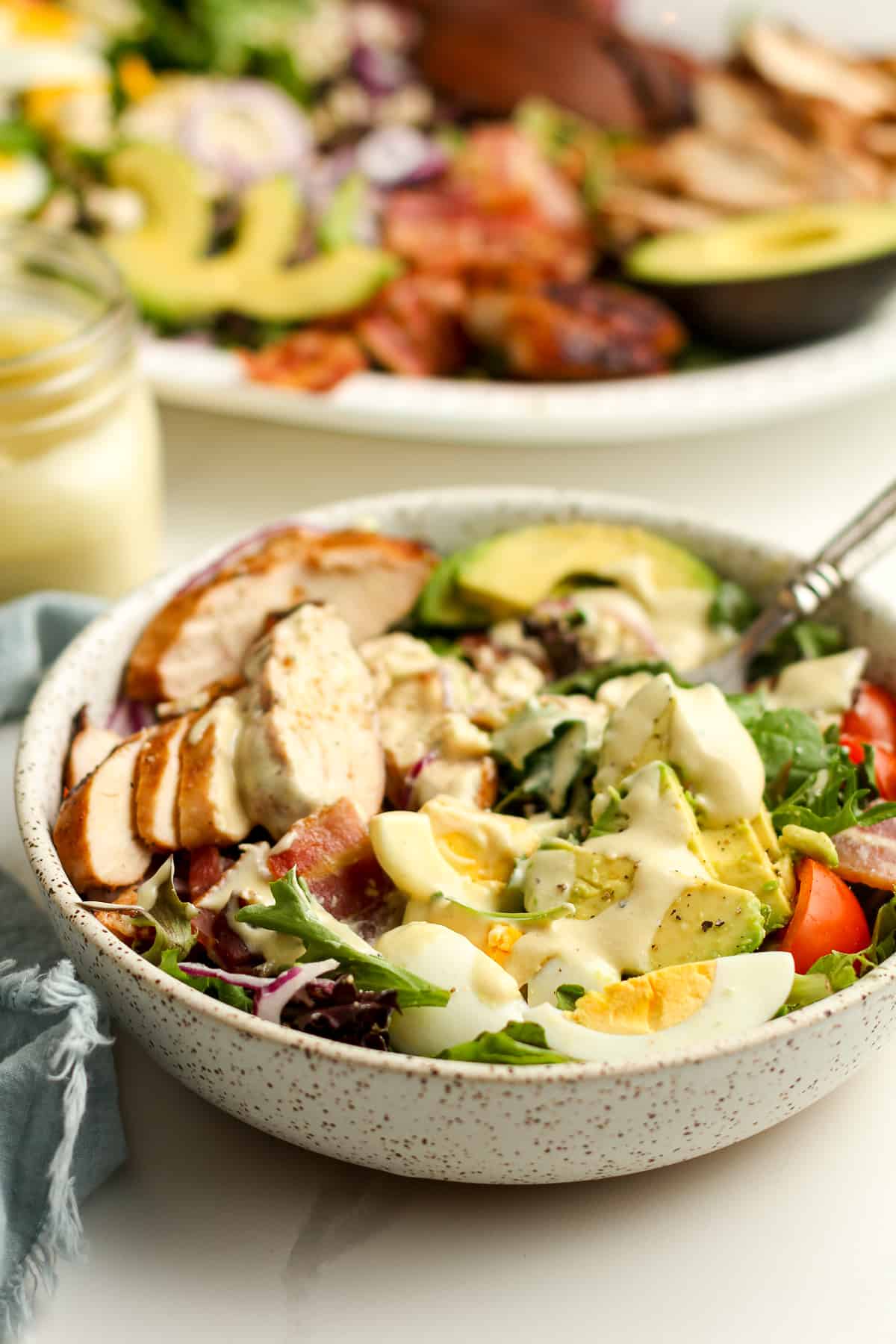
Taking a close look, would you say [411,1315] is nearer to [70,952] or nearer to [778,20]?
[70,952]

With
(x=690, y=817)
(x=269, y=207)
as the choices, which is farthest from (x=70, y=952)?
(x=269, y=207)

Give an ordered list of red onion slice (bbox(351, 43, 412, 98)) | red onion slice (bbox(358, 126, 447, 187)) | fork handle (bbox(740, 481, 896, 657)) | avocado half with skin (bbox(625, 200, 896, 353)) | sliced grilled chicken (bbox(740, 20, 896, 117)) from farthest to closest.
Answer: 1. red onion slice (bbox(351, 43, 412, 98))
2. sliced grilled chicken (bbox(740, 20, 896, 117))
3. red onion slice (bbox(358, 126, 447, 187))
4. avocado half with skin (bbox(625, 200, 896, 353))
5. fork handle (bbox(740, 481, 896, 657))

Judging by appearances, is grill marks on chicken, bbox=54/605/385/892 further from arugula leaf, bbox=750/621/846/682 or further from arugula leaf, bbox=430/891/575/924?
arugula leaf, bbox=750/621/846/682

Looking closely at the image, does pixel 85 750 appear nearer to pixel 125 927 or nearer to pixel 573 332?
pixel 125 927

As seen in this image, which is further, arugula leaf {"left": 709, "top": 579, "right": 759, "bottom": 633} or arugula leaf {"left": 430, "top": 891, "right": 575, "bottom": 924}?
arugula leaf {"left": 709, "top": 579, "right": 759, "bottom": 633}

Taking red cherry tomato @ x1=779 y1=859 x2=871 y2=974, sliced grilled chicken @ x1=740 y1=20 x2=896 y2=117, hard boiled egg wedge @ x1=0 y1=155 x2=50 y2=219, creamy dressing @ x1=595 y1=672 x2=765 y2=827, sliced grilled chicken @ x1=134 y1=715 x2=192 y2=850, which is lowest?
hard boiled egg wedge @ x1=0 y1=155 x2=50 y2=219

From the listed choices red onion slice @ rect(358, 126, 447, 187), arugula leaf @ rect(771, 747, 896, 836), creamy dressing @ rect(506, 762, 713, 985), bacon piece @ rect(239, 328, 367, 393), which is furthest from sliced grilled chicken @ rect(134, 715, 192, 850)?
red onion slice @ rect(358, 126, 447, 187)
